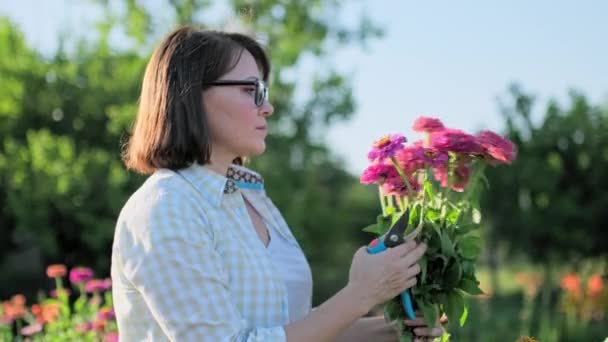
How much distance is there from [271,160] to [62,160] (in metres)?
3.88

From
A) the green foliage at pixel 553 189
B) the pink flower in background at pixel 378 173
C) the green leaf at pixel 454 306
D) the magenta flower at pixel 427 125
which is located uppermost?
the magenta flower at pixel 427 125

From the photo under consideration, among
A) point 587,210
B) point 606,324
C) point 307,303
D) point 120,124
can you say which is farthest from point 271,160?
point 307,303

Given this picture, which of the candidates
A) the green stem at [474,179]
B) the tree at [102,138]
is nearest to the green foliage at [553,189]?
the tree at [102,138]

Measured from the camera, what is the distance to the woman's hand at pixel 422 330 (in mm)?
2203

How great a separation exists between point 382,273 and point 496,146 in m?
0.49

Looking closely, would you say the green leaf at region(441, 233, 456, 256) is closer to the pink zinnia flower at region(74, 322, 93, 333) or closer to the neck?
the neck

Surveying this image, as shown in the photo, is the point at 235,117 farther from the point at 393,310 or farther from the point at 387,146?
the point at 393,310

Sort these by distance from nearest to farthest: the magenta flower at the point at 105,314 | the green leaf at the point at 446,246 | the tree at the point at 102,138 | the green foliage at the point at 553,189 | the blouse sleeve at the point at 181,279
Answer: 1. the blouse sleeve at the point at 181,279
2. the green leaf at the point at 446,246
3. the magenta flower at the point at 105,314
4. the tree at the point at 102,138
5. the green foliage at the point at 553,189

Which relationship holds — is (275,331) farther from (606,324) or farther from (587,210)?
(587,210)

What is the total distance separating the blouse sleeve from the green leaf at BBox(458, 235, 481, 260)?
0.49 metres

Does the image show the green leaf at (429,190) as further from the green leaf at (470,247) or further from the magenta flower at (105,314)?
the magenta flower at (105,314)

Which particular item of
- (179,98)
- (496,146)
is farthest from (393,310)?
(179,98)

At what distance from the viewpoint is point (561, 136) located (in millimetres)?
14156

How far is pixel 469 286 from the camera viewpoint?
2.22 metres
